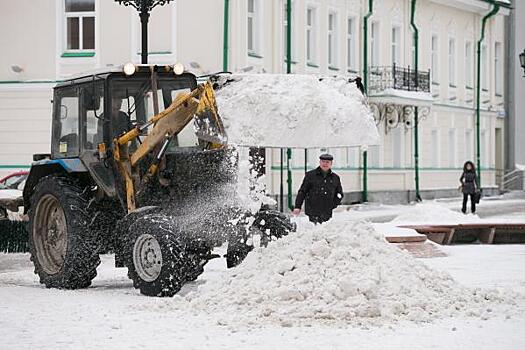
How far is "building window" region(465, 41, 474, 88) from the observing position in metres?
47.3

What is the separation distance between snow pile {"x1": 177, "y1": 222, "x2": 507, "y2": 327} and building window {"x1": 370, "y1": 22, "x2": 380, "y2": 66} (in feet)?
90.0

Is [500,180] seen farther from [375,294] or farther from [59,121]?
[375,294]

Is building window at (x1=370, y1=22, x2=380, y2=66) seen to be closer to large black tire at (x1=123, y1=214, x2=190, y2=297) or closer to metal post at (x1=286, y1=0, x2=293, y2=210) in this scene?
metal post at (x1=286, y1=0, x2=293, y2=210)

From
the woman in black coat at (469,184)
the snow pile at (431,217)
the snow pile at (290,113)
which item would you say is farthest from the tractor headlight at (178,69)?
the woman in black coat at (469,184)

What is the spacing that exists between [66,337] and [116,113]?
473 cm

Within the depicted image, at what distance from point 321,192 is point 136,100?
2.88 metres

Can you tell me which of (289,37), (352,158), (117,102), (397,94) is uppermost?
(289,37)

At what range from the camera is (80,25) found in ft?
103

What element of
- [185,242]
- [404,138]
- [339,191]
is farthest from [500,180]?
[185,242]

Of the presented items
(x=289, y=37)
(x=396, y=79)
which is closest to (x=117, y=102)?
(x=289, y=37)

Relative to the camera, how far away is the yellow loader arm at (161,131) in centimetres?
1286

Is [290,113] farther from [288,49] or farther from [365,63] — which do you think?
[365,63]

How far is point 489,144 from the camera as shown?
49.0 metres

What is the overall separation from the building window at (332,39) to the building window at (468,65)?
11.7 meters
